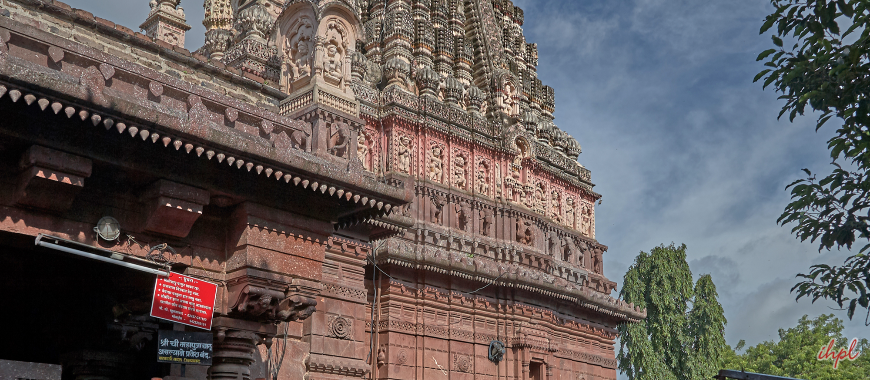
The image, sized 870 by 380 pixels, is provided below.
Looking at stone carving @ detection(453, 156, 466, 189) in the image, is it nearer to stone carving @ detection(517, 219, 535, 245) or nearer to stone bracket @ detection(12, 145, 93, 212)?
stone carving @ detection(517, 219, 535, 245)

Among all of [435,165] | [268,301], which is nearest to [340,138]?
[268,301]

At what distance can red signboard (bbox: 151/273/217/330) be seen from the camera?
30.4 feet

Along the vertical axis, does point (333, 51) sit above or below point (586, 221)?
below

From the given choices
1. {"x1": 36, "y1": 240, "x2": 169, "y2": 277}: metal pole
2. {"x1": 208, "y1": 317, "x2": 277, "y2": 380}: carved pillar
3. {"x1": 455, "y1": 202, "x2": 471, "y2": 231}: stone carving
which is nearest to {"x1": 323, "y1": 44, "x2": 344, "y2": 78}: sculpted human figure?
{"x1": 208, "y1": 317, "x2": 277, "y2": 380}: carved pillar

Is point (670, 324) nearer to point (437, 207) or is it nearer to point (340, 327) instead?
point (437, 207)

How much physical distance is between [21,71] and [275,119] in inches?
150

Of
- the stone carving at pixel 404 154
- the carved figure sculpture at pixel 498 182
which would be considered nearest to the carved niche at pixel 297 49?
the stone carving at pixel 404 154

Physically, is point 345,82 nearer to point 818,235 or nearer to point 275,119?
point 275,119

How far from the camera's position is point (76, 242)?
889 centimetres

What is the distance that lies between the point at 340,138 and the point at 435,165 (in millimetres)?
10259

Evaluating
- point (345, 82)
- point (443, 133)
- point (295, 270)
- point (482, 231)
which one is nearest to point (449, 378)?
point (482, 231)

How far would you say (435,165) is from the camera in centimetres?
2456

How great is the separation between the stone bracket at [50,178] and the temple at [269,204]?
0.8 inches

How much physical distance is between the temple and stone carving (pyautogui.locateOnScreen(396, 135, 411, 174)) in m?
0.06
